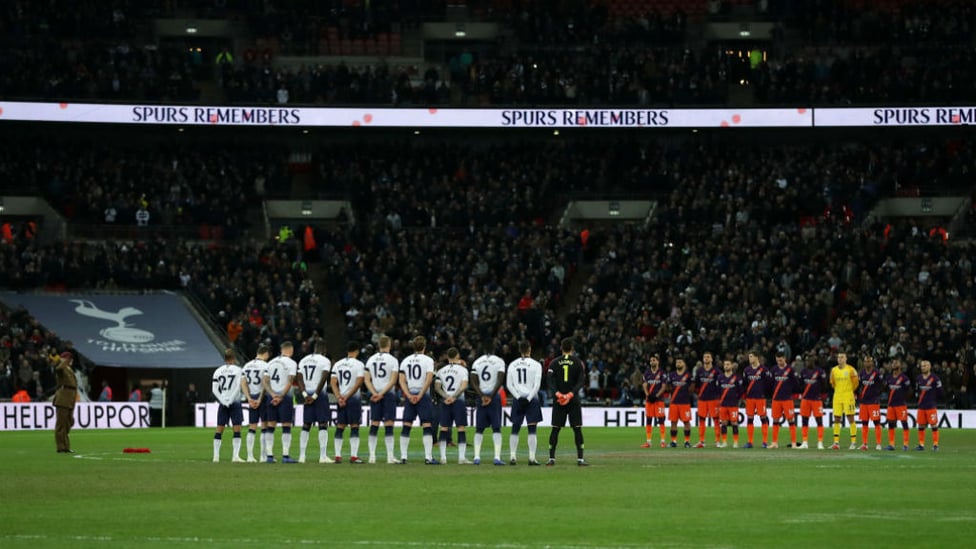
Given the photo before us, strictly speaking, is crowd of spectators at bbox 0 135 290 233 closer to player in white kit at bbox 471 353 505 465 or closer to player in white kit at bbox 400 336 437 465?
player in white kit at bbox 400 336 437 465

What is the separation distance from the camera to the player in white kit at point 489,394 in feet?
93.8

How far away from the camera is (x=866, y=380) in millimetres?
36750

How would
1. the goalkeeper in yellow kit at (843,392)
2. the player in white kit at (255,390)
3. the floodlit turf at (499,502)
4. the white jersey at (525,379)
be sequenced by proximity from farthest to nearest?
the goalkeeper in yellow kit at (843,392) < the player in white kit at (255,390) < the white jersey at (525,379) < the floodlit turf at (499,502)

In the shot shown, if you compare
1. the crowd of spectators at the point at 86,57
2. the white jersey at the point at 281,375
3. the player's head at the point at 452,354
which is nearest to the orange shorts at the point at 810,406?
the player's head at the point at 452,354

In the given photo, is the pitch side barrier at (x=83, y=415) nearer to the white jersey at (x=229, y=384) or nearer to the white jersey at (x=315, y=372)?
the white jersey at (x=229, y=384)

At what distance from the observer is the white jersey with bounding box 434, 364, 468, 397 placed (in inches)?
1132

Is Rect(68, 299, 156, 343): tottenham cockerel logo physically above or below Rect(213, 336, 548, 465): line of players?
above

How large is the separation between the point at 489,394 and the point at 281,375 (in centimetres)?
412

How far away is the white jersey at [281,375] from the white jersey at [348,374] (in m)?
0.87

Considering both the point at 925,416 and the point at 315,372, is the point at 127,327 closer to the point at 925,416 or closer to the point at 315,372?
the point at 315,372

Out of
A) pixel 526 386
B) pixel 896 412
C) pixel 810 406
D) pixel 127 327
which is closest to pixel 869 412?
pixel 896 412

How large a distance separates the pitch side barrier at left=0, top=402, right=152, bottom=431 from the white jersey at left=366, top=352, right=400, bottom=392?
2295 centimetres

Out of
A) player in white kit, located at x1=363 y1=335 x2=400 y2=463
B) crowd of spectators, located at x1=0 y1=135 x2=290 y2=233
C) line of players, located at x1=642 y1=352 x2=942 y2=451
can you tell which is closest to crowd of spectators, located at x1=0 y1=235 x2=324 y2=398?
crowd of spectators, located at x1=0 y1=135 x2=290 y2=233

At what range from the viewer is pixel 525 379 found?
28.5 m
